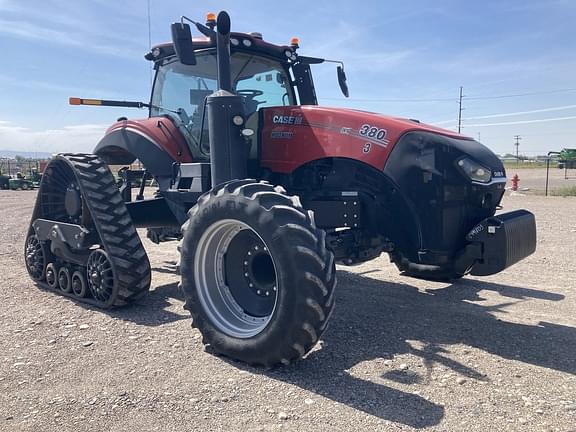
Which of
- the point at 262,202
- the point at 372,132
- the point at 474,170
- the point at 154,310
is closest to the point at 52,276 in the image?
the point at 154,310

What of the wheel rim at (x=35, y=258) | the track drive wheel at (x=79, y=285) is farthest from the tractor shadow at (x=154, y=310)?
the wheel rim at (x=35, y=258)

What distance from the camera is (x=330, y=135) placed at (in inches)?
194

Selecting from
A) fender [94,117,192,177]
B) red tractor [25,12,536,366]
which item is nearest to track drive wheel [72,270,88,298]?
red tractor [25,12,536,366]

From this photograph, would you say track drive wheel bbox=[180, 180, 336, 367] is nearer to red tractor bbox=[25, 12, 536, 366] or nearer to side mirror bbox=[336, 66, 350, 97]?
red tractor bbox=[25, 12, 536, 366]

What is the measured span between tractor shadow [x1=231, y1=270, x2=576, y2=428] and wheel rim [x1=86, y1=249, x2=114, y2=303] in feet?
6.83

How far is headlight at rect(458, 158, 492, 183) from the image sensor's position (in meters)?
4.61

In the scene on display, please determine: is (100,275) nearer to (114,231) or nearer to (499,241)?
(114,231)

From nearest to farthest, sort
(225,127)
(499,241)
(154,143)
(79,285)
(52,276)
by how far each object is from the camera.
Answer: (499,241), (225,127), (79,285), (154,143), (52,276)

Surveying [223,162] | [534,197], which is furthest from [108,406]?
[534,197]

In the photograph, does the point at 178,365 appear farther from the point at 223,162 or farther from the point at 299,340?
the point at 223,162

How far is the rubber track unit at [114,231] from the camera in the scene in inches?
213

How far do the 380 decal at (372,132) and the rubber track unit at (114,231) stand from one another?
2.66 meters

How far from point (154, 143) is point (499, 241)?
12.6 ft

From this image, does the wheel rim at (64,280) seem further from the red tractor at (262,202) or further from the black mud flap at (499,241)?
the black mud flap at (499,241)
